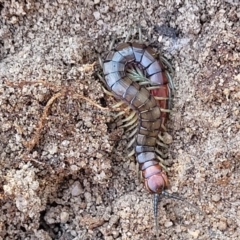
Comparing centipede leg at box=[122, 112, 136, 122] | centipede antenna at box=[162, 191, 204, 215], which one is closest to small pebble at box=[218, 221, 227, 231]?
centipede antenna at box=[162, 191, 204, 215]

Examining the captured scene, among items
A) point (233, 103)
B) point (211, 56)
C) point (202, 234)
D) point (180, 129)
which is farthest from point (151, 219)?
point (211, 56)

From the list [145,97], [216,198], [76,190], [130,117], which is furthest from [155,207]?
[145,97]

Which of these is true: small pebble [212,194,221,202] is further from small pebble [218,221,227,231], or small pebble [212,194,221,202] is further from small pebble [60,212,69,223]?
small pebble [60,212,69,223]

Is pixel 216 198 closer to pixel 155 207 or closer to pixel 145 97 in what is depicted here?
pixel 155 207

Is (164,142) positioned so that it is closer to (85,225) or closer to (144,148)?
(144,148)

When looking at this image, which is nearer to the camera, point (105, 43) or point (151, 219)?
point (151, 219)
